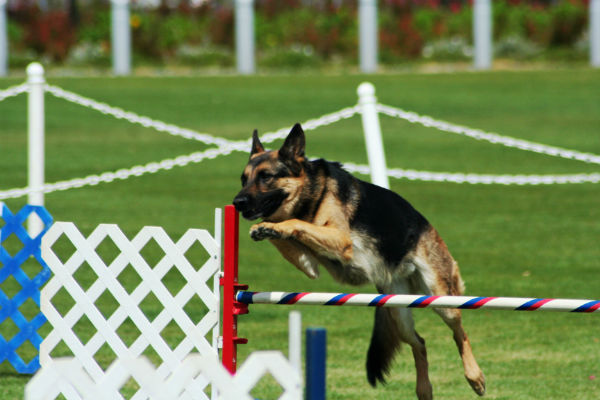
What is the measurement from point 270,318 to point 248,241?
3.43m

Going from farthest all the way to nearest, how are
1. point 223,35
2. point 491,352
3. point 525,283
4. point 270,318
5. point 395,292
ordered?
point 223,35 < point 525,283 < point 270,318 < point 491,352 < point 395,292

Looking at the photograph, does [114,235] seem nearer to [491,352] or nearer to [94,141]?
[491,352]

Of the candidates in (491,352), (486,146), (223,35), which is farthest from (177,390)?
(223,35)

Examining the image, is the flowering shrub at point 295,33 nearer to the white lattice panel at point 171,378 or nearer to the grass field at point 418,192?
the grass field at point 418,192

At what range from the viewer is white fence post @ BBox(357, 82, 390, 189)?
8.41m

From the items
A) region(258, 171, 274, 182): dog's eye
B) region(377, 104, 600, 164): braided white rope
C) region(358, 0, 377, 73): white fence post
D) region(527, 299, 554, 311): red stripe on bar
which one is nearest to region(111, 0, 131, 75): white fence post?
region(358, 0, 377, 73): white fence post

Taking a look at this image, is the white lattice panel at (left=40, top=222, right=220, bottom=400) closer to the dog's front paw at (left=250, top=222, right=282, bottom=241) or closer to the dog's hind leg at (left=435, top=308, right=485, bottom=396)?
the dog's front paw at (left=250, top=222, right=282, bottom=241)

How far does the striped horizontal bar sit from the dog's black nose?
46 cm

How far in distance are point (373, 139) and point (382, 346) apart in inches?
107

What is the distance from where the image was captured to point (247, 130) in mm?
19578

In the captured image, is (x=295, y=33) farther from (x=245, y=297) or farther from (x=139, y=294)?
(x=245, y=297)

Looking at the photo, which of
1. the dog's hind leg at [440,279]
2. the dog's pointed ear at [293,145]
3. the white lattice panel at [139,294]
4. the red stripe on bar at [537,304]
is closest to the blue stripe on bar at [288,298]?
the white lattice panel at [139,294]

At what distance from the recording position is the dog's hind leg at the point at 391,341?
6031mm

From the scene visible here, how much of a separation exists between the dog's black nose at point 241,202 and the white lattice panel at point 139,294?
7.6 inches
